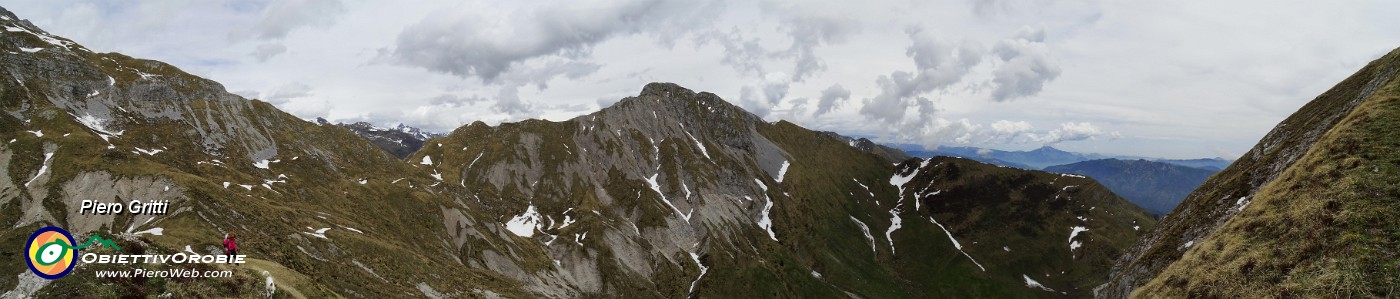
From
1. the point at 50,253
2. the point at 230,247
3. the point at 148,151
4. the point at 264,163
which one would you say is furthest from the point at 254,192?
the point at 50,253

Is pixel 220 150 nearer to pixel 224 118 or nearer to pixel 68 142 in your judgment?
pixel 224 118

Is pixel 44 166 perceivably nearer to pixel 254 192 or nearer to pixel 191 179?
pixel 191 179

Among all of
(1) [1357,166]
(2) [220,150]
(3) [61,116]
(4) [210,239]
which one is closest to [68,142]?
(3) [61,116]

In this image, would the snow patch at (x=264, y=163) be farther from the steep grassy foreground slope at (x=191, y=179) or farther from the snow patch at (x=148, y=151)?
the snow patch at (x=148, y=151)

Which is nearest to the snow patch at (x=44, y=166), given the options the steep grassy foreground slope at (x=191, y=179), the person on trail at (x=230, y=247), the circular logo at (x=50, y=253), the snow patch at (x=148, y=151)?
the steep grassy foreground slope at (x=191, y=179)

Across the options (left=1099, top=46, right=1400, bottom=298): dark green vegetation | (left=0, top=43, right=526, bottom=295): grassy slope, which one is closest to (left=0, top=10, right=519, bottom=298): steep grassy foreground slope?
(left=0, top=43, right=526, bottom=295): grassy slope
